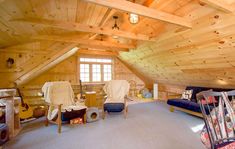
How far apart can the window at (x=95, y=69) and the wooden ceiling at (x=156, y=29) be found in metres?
1.80

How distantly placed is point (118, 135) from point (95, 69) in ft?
12.6

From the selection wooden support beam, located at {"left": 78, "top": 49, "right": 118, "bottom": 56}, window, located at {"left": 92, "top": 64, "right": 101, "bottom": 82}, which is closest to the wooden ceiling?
wooden support beam, located at {"left": 78, "top": 49, "right": 118, "bottom": 56}

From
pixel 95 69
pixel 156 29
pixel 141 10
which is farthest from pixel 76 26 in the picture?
pixel 95 69

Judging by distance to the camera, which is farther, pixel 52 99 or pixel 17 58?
pixel 17 58

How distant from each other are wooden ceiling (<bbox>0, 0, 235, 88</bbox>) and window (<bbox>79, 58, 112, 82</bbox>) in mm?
1795

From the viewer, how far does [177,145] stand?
90.2 inches

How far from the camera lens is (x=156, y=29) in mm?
3674

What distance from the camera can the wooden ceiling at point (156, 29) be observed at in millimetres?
2143

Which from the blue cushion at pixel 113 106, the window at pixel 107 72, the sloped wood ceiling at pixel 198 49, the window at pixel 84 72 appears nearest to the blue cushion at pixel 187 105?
the sloped wood ceiling at pixel 198 49

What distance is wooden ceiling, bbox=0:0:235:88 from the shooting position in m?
2.14

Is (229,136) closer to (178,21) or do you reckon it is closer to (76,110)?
(178,21)

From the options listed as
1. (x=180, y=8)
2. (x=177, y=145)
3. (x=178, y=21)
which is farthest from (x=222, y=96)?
(x=180, y=8)

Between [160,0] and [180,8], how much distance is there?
17.6 inches

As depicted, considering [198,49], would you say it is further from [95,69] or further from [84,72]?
[84,72]
